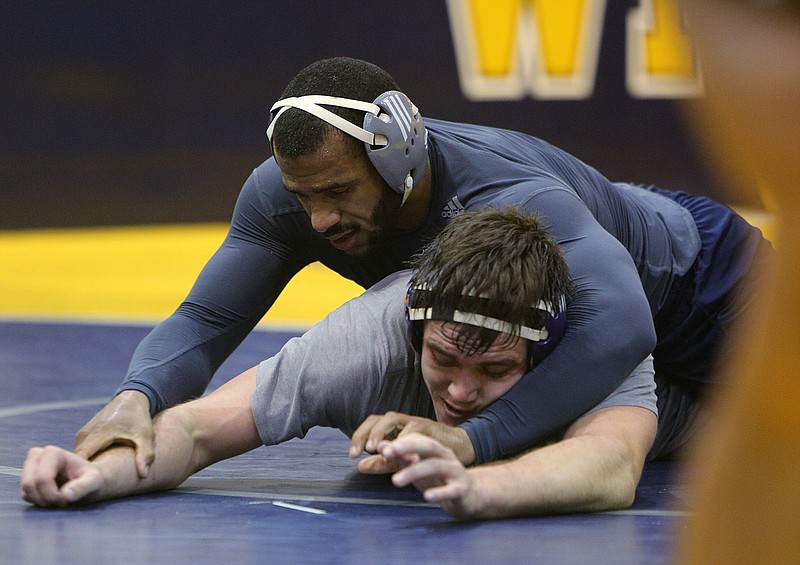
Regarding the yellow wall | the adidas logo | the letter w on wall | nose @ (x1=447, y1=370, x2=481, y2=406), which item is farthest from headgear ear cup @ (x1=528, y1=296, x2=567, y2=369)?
the letter w on wall

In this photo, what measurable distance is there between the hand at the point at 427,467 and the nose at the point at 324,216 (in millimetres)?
1012

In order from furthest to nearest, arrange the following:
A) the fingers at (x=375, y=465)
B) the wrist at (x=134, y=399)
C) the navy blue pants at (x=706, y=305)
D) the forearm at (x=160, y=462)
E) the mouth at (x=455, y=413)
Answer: the navy blue pants at (x=706, y=305) < the wrist at (x=134, y=399) < the mouth at (x=455, y=413) < the forearm at (x=160, y=462) < the fingers at (x=375, y=465)

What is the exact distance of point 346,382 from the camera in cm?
319

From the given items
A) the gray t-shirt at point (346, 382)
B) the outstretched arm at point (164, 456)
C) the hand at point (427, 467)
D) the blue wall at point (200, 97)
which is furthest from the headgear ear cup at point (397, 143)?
the blue wall at point (200, 97)

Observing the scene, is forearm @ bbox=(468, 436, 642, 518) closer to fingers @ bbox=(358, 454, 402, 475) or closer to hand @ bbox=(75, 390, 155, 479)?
fingers @ bbox=(358, 454, 402, 475)

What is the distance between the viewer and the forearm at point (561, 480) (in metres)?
2.83

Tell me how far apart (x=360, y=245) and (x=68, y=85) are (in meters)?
7.51

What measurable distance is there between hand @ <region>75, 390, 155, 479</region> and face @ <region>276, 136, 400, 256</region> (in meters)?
0.73

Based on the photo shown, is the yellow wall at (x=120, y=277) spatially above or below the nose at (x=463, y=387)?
above

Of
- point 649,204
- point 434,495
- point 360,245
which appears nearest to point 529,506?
point 434,495

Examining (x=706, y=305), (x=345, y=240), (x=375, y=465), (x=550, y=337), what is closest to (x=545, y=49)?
(x=706, y=305)

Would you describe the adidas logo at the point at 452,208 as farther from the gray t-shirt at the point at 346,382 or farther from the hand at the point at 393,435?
the hand at the point at 393,435

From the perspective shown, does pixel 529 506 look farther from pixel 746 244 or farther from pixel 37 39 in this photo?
pixel 37 39

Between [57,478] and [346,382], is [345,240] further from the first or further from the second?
[57,478]
